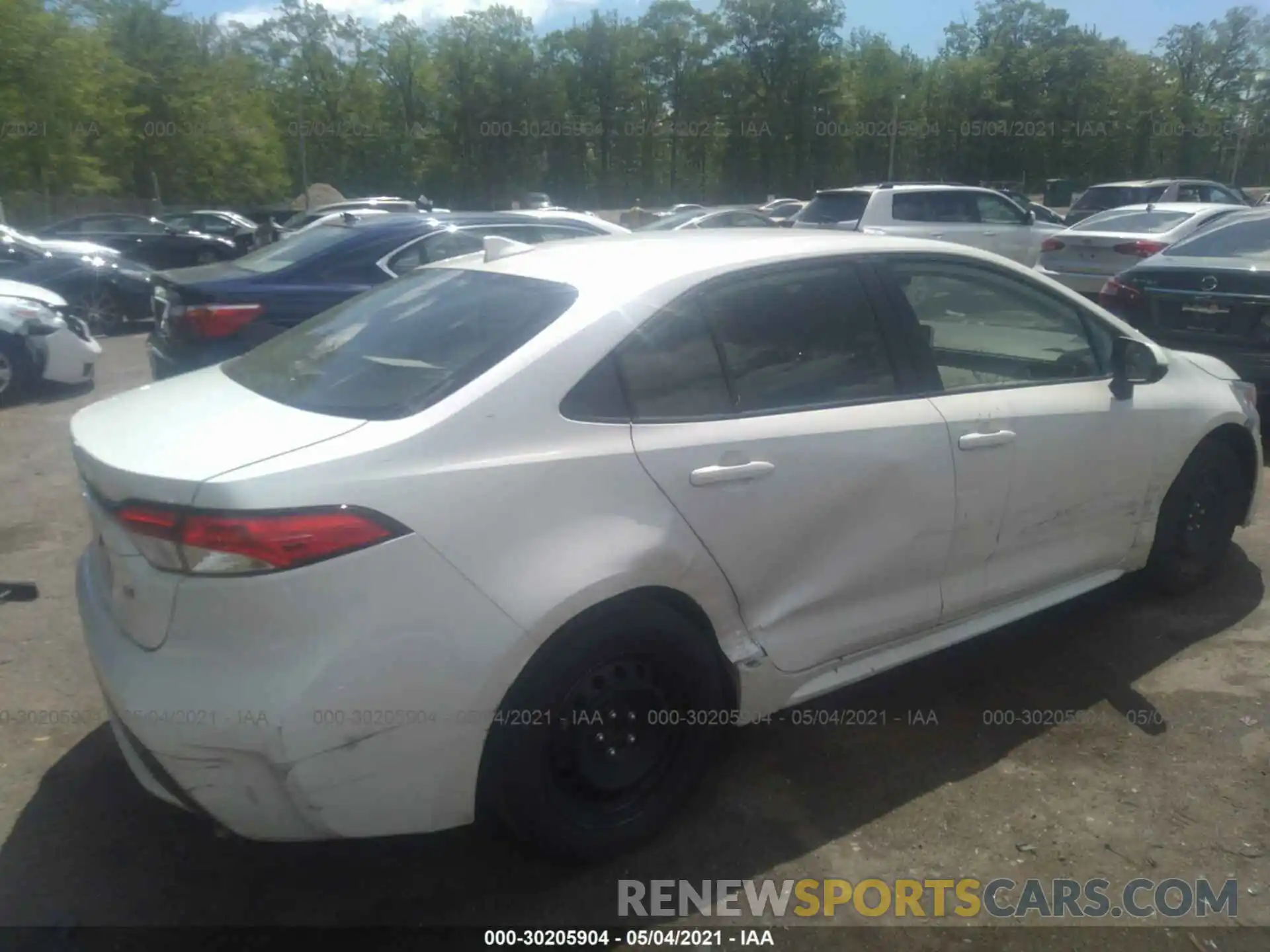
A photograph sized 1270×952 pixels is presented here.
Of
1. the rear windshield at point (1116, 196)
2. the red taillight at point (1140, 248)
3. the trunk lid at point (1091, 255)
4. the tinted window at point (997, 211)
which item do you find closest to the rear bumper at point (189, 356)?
the trunk lid at point (1091, 255)

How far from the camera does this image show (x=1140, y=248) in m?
12.4

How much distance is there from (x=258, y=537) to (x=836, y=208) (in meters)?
12.6

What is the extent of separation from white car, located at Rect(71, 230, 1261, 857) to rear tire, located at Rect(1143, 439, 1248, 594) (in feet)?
1.53

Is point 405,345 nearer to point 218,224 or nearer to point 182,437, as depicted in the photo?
point 182,437

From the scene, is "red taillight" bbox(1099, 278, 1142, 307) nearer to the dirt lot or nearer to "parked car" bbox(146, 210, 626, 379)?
the dirt lot

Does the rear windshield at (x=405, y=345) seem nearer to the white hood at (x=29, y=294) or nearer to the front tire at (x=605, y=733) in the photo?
the front tire at (x=605, y=733)

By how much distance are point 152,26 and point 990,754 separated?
45946 millimetres

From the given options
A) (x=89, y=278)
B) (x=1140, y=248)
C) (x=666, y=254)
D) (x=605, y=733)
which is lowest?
(x=89, y=278)

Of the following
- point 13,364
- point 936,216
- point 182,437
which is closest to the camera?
point 182,437

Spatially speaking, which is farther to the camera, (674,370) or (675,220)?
(675,220)

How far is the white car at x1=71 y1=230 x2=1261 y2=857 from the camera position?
7.77ft

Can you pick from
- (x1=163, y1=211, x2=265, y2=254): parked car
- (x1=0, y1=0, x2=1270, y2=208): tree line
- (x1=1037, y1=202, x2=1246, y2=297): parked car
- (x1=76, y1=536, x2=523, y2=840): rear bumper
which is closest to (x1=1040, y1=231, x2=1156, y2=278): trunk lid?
(x1=1037, y1=202, x2=1246, y2=297): parked car

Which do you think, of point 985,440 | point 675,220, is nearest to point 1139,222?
point 675,220

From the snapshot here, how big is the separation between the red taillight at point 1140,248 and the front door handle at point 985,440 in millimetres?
10182
